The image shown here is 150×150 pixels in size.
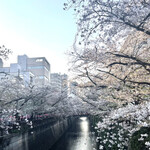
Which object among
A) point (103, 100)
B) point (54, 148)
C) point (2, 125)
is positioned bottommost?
point (54, 148)

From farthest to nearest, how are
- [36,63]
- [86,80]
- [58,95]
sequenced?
[36,63] → [58,95] → [86,80]

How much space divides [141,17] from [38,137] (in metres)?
16.1

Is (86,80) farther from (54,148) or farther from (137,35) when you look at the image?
(54,148)

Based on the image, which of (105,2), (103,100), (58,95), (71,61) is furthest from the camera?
(58,95)

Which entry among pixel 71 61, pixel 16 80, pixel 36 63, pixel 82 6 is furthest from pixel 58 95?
pixel 36 63

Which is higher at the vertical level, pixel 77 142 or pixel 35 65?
pixel 35 65

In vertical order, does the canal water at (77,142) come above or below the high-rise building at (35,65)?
below

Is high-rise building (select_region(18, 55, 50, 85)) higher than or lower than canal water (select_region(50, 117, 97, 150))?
higher

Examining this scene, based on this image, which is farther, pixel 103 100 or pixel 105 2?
pixel 103 100

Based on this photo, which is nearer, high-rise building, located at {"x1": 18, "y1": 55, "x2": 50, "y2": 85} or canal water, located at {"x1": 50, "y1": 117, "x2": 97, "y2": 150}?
canal water, located at {"x1": 50, "y1": 117, "x2": 97, "y2": 150}

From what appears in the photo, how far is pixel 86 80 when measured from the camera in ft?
45.5

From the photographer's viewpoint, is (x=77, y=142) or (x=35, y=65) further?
(x=35, y=65)

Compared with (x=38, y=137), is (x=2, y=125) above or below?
above

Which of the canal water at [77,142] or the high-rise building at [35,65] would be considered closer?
the canal water at [77,142]
